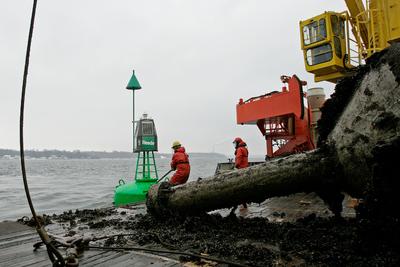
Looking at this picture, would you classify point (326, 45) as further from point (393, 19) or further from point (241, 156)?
point (241, 156)

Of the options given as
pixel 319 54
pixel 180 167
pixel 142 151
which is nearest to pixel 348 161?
pixel 180 167

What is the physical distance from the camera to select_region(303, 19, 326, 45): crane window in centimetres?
999

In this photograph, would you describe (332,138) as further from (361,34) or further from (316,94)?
(361,34)

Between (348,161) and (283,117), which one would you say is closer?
(348,161)

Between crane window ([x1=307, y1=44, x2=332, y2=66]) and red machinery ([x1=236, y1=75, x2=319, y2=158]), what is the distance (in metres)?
0.73

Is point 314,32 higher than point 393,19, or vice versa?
point 314,32

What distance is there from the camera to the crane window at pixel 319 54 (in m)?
9.97

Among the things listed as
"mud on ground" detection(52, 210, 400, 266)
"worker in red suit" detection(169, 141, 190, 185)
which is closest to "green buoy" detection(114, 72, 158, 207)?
"worker in red suit" detection(169, 141, 190, 185)

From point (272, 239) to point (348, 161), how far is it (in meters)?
1.37

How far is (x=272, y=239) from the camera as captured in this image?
4.05 m

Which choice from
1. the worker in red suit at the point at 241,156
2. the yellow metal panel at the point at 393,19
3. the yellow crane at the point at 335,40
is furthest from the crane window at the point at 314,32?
the worker in red suit at the point at 241,156

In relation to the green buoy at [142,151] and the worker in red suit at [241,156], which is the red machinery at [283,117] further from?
the green buoy at [142,151]

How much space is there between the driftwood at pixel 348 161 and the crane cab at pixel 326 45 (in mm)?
6765

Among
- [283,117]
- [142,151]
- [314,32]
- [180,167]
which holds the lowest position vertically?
[180,167]
